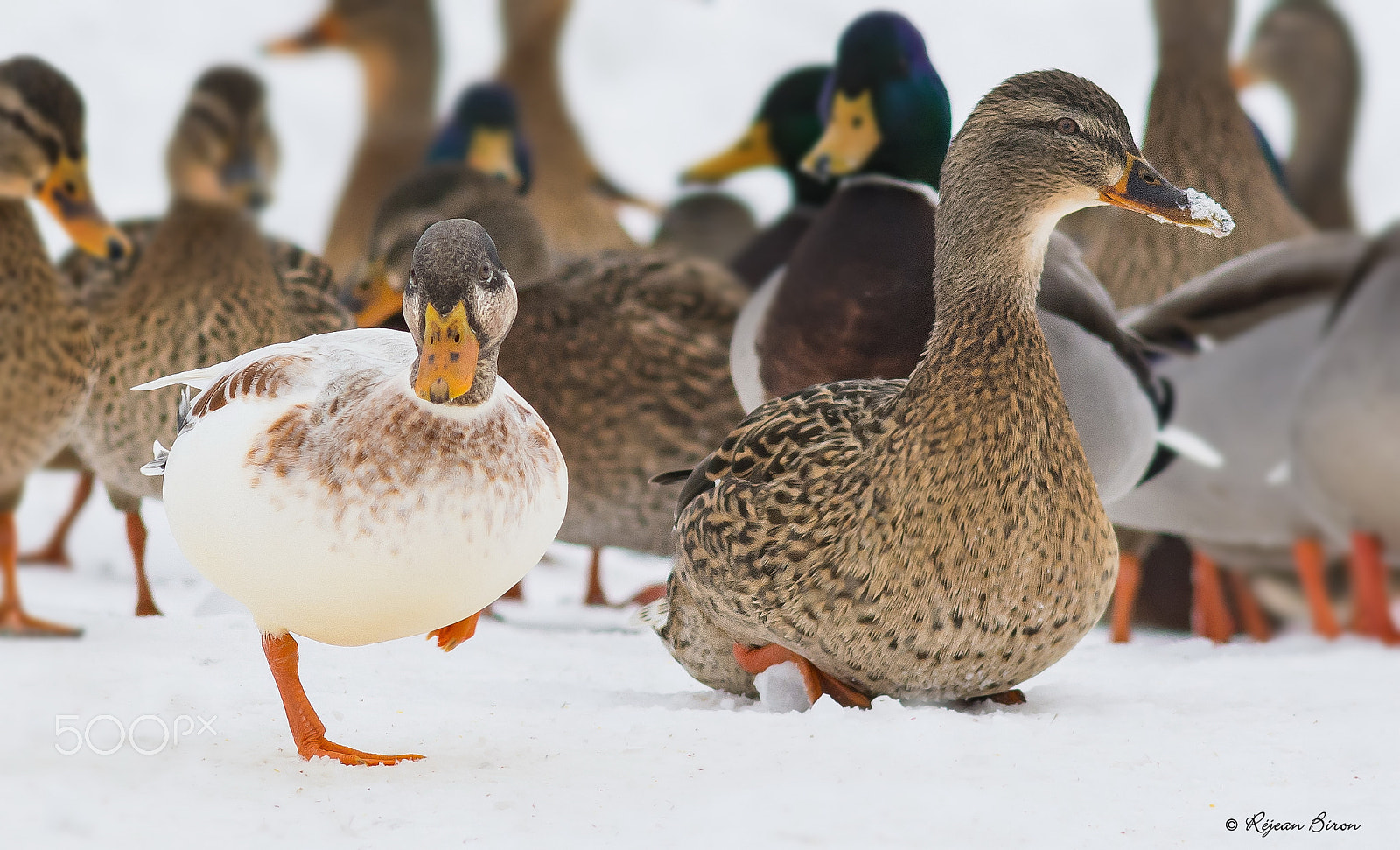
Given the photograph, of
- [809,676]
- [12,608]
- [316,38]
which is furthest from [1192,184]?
[316,38]

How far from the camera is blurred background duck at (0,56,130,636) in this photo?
12.0 feet

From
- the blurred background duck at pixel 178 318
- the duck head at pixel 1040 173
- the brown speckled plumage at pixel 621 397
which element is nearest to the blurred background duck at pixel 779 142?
the brown speckled plumage at pixel 621 397

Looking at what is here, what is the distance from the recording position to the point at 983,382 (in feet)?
8.90

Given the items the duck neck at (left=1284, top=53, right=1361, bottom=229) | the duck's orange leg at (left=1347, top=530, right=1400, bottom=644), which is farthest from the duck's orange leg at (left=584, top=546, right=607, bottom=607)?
the duck neck at (left=1284, top=53, right=1361, bottom=229)

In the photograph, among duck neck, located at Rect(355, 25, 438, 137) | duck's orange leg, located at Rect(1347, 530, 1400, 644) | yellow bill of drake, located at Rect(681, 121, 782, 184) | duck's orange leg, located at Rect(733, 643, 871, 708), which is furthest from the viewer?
duck neck, located at Rect(355, 25, 438, 137)

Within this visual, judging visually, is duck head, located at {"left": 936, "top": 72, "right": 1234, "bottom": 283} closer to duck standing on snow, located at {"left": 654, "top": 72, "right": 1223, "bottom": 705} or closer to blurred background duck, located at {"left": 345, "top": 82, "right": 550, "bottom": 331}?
duck standing on snow, located at {"left": 654, "top": 72, "right": 1223, "bottom": 705}

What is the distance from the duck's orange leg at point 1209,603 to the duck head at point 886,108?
148 cm

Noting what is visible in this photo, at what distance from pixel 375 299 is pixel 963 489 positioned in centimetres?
207

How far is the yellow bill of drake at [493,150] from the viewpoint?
646 cm

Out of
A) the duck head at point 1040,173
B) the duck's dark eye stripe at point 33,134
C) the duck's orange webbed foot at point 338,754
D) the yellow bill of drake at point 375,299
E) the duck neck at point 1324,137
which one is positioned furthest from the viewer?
the duck neck at point 1324,137

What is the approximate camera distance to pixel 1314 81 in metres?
6.16

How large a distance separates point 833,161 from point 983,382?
3.79 feet

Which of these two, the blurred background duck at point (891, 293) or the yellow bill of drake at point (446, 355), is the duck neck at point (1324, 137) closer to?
the blurred background duck at point (891, 293)

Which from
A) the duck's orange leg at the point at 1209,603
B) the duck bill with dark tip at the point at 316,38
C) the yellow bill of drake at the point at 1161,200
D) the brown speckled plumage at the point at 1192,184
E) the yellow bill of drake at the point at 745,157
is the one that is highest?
the yellow bill of drake at the point at 1161,200
